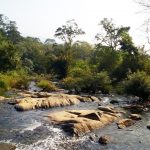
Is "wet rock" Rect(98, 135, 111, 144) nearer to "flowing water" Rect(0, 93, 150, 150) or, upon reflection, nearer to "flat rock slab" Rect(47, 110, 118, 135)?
"flowing water" Rect(0, 93, 150, 150)

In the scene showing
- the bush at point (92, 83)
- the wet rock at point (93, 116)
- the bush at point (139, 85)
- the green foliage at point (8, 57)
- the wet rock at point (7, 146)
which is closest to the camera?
the wet rock at point (7, 146)

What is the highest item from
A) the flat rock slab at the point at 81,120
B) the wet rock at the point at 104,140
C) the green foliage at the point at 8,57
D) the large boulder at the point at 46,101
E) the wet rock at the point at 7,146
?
the green foliage at the point at 8,57

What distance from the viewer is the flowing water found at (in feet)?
59.6

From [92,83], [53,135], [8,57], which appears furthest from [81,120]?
[8,57]

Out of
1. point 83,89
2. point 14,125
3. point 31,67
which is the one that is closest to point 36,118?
point 14,125

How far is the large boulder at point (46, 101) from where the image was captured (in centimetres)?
2799

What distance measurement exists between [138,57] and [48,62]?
2218cm

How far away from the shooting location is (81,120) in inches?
869

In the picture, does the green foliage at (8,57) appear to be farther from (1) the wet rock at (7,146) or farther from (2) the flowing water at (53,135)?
(1) the wet rock at (7,146)

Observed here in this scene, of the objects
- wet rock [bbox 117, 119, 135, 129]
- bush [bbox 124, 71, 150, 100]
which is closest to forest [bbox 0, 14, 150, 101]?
bush [bbox 124, 71, 150, 100]

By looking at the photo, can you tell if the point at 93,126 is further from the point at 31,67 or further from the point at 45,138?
the point at 31,67

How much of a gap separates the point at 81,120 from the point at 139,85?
587 inches

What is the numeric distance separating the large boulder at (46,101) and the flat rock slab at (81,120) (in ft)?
13.4

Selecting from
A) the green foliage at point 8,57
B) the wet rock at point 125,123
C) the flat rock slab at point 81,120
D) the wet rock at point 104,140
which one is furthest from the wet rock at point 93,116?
the green foliage at point 8,57
